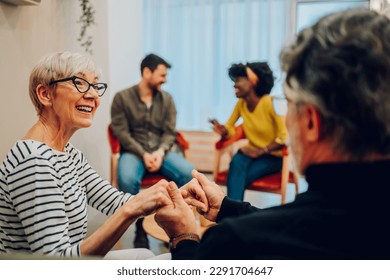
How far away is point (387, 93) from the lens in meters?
0.54

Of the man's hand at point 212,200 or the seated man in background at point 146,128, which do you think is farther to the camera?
the seated man in background at point 146,128

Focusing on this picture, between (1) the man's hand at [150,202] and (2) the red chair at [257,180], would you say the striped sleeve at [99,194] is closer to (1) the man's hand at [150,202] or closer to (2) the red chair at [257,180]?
(1) the man's hand at [150,202]

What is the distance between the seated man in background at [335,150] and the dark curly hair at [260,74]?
66 centimetres

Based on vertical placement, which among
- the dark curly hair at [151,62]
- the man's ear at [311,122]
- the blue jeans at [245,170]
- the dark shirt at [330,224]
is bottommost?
the blue jeans at [245,170]

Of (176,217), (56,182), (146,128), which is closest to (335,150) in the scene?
(176,217)

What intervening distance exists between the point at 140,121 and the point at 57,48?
0.40 metres

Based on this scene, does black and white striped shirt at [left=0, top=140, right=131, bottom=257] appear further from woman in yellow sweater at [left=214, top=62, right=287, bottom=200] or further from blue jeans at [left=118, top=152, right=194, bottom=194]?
woman in yellow sweater at [left=214, top=62, right=287, bottom=200]

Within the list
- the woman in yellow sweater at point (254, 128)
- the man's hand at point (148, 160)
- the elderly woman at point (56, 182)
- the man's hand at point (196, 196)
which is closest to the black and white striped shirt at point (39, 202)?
the elderly woman at point (56, 182)

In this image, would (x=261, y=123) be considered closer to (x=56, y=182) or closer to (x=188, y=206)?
(x=188, y=206)

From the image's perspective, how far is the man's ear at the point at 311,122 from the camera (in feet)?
1.90

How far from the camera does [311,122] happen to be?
1.94 feet
